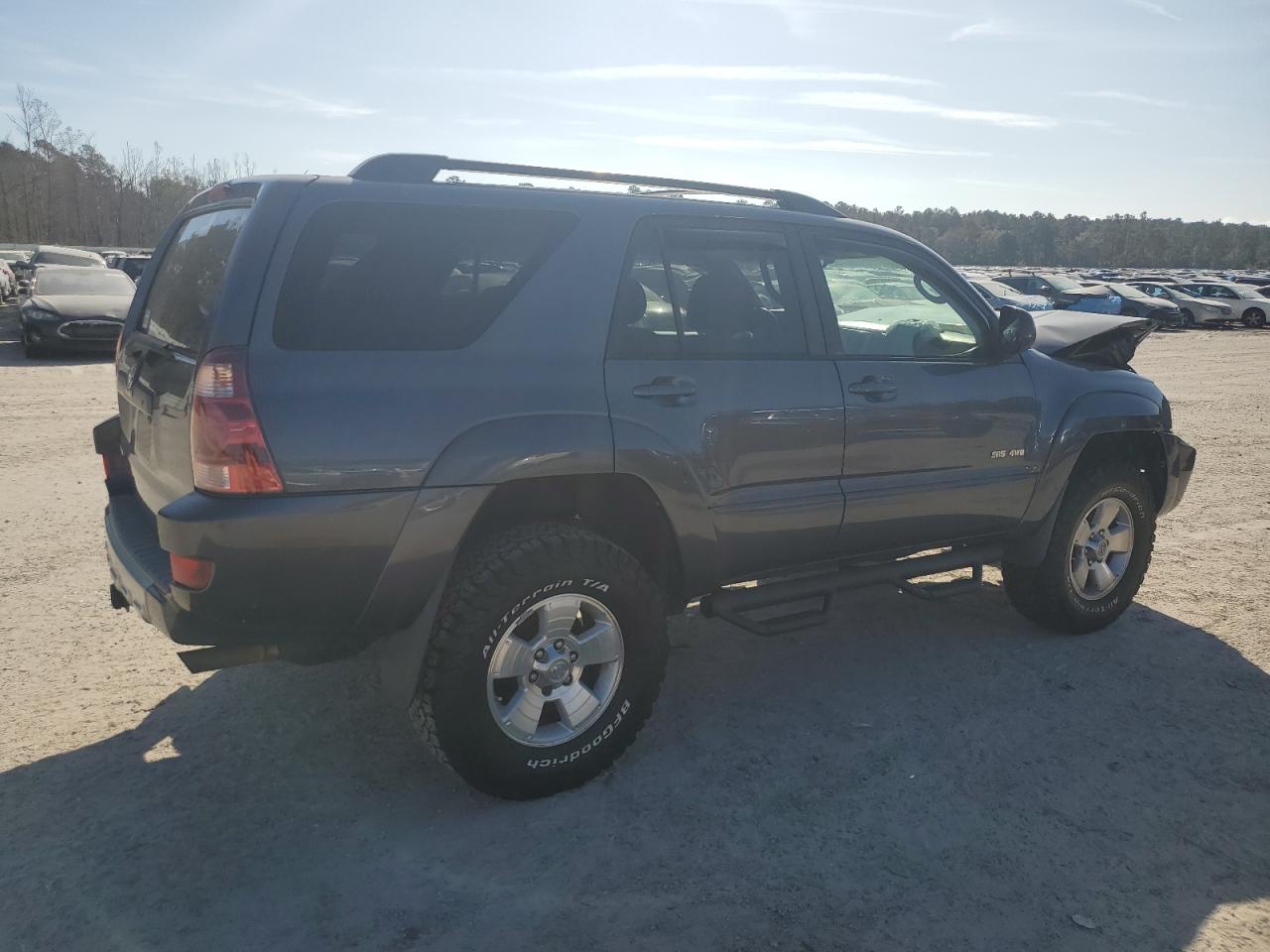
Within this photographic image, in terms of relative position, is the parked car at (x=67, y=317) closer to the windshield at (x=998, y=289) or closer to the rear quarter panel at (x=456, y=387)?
the rear quarter panel at (x=456, y=387)

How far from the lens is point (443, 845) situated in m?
3.17

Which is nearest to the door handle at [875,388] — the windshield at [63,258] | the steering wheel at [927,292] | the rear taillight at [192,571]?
the steering wheel at [927,292]

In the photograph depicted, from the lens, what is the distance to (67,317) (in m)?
16.1

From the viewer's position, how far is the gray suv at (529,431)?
2.97m

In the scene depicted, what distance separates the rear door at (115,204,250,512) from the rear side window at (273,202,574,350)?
0.27 metres

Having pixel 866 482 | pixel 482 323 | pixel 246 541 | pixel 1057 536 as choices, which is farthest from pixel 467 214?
pixel 1057 536

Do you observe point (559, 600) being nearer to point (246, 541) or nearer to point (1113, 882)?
point (246, 541)

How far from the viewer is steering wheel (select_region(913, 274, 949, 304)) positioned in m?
4.58

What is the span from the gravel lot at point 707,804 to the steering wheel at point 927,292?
1712mm

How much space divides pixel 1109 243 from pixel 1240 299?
106644 millimetres

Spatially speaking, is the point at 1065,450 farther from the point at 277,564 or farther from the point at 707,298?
the point at 277,564

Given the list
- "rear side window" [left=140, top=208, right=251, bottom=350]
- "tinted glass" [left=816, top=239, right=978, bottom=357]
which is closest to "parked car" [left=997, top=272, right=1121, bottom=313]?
"tinted glass" [left=816, top=239, right=978, bottom=357]

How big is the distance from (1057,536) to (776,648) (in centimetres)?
149

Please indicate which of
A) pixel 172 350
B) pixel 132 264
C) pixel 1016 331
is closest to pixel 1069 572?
pixel 1016 331
